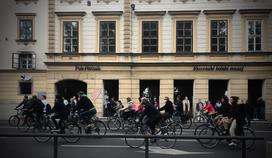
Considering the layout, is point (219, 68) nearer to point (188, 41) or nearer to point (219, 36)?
point (219, 36)

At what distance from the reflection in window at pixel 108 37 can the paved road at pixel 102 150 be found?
21139 mm

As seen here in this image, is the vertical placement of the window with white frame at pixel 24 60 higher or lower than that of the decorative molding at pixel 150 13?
lower

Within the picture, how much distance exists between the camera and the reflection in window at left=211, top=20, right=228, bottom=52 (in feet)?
86.8

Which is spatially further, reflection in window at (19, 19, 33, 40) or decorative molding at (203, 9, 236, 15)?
reflection in window at (19, 19, 33, 40)

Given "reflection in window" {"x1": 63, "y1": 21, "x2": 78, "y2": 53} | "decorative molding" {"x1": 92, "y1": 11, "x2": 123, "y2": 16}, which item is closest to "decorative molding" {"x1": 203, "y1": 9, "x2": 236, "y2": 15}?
"decorative molding" {"x1": 92, "y1": 11, "x2": 123, "y2": 16}

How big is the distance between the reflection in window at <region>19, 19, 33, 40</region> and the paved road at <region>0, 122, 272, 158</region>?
2282 centimetres

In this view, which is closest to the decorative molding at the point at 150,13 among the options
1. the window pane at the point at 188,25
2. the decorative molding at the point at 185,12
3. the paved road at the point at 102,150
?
the decorative molding at the point at 185,12

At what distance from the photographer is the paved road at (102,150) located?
18.2ft

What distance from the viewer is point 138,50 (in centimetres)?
2684

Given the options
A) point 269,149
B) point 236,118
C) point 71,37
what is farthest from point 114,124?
point 269,149

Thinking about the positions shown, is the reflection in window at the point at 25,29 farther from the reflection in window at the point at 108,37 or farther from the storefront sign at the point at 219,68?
the storefront sign at the point at 219,68

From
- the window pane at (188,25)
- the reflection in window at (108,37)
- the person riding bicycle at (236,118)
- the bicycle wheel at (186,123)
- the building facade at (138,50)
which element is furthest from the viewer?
the reflection in window at (108,37)

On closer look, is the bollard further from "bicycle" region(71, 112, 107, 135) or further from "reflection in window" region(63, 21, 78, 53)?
"reflection in window" region(63, 21, 78, 53)

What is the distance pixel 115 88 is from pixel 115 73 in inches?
48.7
